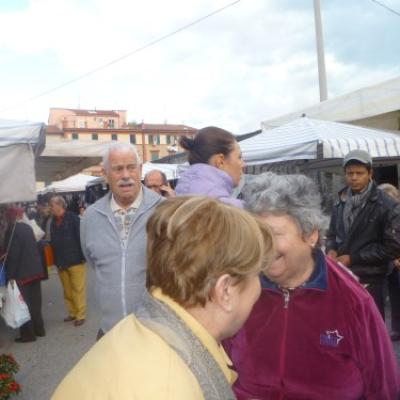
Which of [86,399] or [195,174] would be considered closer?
[86,399]

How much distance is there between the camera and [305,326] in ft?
6.05

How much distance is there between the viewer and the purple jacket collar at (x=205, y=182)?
2.31 metres

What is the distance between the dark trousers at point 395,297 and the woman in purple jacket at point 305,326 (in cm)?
330

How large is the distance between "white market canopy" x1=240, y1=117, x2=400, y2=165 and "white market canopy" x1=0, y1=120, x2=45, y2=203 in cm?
271

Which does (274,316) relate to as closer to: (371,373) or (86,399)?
(371,373)

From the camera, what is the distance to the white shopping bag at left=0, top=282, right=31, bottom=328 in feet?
16.5

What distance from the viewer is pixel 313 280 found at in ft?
6.14

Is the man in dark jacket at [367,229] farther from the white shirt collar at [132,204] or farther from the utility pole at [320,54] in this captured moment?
the utility pole at [320,54]

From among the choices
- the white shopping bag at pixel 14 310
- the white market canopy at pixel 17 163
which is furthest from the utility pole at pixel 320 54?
the white market canopy at pixel 17 163

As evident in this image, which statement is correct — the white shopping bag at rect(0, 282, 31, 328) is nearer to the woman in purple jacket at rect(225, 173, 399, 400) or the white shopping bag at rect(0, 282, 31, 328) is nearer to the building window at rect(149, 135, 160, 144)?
the woman in purple jacket at rect(225, 173, 399, 400)

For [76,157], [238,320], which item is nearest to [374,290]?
[238,320]

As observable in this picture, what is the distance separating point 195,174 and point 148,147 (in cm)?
7697

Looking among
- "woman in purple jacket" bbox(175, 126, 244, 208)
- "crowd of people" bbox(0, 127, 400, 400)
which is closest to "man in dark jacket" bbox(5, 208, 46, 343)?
"crowd of people" bbox(0, 127, 400, 400)

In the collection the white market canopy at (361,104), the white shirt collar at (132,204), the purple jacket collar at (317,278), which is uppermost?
the white market canopy at (361,104)
